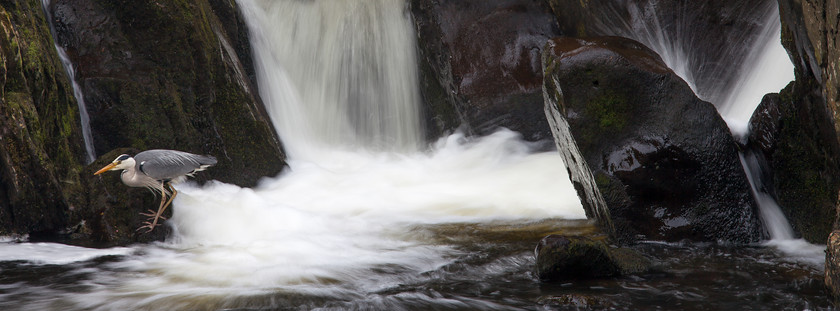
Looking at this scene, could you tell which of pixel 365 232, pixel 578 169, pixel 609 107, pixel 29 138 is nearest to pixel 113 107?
pixel 29 138

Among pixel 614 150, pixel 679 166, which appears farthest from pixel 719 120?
pixel 614 150

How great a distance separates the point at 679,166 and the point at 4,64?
5.28 m

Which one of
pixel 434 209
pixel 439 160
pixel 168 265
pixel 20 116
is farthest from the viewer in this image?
pixel 439 160

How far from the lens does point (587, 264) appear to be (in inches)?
168

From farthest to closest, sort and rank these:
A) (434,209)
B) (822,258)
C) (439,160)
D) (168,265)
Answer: (439,160) → (434,209) → (168,265) → (822,258)

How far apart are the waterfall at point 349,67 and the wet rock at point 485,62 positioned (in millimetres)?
428

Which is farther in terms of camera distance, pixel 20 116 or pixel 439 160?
pixel 439 160

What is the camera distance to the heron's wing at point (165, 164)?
5336 millimetres

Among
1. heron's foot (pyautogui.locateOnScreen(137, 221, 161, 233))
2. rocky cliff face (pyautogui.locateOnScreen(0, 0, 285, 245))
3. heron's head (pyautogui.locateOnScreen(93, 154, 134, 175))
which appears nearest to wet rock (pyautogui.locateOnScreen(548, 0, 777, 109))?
rocky cliff face (pyautogui.locateOnScreen(0, 0, 285, 245))

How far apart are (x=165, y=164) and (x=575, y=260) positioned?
3.15 m

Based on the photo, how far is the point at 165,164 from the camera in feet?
17.9

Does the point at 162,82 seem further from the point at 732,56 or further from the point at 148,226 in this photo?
the point at 732,56

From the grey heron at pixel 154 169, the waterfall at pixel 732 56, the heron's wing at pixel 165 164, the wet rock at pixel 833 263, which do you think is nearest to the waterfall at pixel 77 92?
the grey heron at pixel 154 169

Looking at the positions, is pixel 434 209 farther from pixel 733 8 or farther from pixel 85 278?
pixel 733 8
